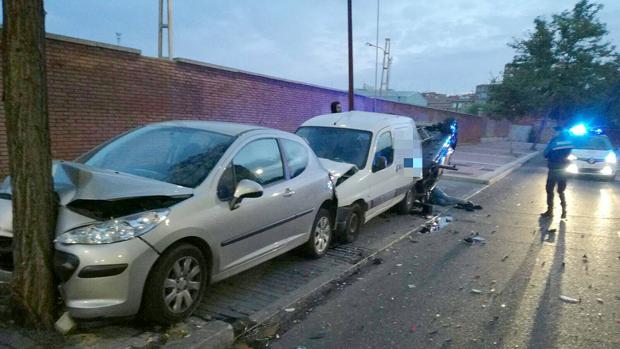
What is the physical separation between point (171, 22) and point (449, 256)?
11.2m

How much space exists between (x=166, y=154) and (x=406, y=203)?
214 inches

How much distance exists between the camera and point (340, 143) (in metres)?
7.45

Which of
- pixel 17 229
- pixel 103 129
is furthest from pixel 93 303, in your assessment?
pixel 103 129

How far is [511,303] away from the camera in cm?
456

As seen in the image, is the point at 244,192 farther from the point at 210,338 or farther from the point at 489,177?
the point at 489,177

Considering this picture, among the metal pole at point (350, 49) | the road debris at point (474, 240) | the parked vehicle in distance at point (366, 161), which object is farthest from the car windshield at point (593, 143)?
the road debris at point (474, 240)

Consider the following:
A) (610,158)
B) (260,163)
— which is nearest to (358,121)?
(260,163)

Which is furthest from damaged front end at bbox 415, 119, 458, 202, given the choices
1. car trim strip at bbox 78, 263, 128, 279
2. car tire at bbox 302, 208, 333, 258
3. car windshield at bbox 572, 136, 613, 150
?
car windshield at bbox 572, 136, 613, 150

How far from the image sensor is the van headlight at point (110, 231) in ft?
10.5

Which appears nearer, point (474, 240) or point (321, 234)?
point (321, 234)

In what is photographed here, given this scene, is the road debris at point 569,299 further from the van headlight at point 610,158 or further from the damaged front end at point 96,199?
the van headlight at point 610,158

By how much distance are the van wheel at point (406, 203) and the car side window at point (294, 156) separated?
360 centimetres

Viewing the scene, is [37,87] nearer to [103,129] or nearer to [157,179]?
[157,179]

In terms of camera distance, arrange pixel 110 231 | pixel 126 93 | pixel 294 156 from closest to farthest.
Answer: pixel 110 231, pixel 294 156, pixel 126 93
